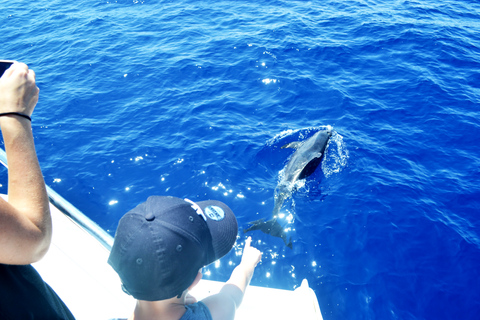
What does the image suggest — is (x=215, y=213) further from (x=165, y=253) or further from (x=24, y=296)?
(x=24, y=296)

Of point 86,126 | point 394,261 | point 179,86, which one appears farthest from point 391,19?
point 86,126

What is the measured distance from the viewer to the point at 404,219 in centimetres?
857

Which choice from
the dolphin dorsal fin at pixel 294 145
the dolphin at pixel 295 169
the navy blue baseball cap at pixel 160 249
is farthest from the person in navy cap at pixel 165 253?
the dolphin dorsal fin at pixel 294 145

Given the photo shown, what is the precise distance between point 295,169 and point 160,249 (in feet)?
23.9

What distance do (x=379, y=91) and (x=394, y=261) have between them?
7455 mm

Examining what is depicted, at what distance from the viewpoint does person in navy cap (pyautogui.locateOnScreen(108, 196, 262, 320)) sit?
2.47 m

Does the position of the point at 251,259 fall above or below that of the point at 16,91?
below

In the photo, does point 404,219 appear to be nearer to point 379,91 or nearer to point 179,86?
point 379,91

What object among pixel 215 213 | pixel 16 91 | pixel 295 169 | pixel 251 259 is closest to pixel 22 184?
pixel 16 91

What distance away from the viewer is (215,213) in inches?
123

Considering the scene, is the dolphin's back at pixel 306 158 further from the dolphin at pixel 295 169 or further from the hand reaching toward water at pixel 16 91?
the hand reaching toward water at pixel 16 91

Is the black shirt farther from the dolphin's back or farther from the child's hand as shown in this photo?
the dolphin's back

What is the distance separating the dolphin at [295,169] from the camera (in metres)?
8.11

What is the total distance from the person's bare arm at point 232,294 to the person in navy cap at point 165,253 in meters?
0.04
